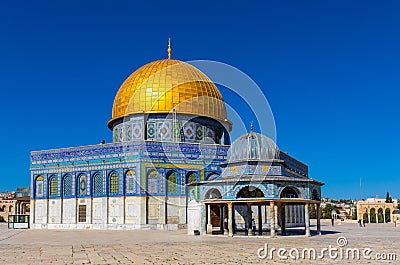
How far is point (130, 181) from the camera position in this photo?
35.4 m

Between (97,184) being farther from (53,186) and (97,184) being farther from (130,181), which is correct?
(53,186)

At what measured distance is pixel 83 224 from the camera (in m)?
36.6

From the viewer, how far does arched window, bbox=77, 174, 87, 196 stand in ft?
122

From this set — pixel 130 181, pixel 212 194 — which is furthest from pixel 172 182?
pixel 212 194

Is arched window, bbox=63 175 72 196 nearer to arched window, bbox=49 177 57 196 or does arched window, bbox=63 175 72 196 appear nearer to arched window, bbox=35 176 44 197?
arched window, bbox=49 177 57 196

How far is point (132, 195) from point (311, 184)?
1387 cm

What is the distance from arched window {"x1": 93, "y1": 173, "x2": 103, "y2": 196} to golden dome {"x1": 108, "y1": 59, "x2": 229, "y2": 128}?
21.0 feet

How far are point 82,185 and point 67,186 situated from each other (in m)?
1.40

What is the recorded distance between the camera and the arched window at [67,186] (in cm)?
3783

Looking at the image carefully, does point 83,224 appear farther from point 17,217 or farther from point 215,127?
point 215,127

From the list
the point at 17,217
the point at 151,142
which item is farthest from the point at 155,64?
the point at 17,217

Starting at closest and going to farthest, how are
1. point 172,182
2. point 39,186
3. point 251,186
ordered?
point 251,186 < point 172,182 < point 39,186

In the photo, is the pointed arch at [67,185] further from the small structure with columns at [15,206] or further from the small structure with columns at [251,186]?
the small structure with columns at [251,186]
